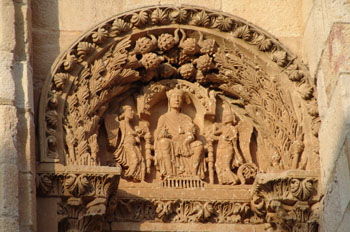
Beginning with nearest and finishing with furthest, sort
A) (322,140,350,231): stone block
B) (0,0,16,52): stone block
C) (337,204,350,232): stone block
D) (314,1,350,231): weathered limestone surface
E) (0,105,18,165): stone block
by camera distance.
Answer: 1. (0,105,18,165): stone block
2. (337,204,350,232): stone block
3. (322,140,350,231): stone block
4. (314,1,350,231): weathered limestone surface
5. (0,0,16,52): stone block

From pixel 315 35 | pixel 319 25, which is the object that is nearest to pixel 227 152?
pixel 315 35

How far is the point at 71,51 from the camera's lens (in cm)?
999

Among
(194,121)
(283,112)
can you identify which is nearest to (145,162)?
(194,121)

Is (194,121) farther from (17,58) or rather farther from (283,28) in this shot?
(17,58)

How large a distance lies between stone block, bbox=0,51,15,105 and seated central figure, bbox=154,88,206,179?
1.76 meters

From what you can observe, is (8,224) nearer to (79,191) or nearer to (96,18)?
(79,191)

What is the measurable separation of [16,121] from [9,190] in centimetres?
65

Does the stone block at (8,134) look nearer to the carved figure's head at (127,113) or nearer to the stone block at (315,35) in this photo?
the carved figure's head at (127,113)

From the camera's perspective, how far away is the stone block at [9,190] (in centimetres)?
865

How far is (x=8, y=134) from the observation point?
891 cm

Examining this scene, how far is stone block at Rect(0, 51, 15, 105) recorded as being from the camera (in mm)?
9078

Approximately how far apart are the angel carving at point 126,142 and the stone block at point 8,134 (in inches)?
55.8

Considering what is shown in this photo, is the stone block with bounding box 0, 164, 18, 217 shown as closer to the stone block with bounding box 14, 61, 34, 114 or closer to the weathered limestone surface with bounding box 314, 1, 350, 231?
the stone block with bounding box 14, 61, 34, 114

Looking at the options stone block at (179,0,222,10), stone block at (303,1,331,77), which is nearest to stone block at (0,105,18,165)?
stone block at (179,0,222,10)
